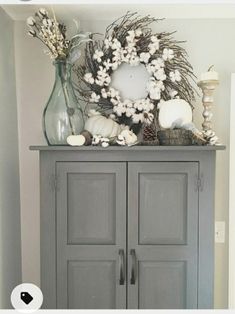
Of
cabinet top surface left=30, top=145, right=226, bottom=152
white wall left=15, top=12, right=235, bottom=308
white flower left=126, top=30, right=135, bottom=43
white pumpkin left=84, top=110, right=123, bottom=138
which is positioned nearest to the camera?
cabinet top surface left=30, top=145, right=226, bottom=152

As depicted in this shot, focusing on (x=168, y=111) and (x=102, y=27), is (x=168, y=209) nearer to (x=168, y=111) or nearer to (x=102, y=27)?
(x=168, y=111)

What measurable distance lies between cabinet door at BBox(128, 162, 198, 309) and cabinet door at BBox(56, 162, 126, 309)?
0.05 m

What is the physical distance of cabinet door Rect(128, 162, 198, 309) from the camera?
1639mm

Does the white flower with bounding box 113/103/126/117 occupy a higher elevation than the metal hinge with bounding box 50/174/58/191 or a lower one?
higher

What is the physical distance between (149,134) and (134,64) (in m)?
0.33

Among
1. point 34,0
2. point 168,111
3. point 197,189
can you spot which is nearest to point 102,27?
point 34,0

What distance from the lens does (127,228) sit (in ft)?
5.42

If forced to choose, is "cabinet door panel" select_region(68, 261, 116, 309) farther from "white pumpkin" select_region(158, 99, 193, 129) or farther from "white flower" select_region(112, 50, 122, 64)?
"white flower" select_region(112, 50, 122, 64)

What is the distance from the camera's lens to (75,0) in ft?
5.45

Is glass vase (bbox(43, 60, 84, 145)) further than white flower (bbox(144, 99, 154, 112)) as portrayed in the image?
No

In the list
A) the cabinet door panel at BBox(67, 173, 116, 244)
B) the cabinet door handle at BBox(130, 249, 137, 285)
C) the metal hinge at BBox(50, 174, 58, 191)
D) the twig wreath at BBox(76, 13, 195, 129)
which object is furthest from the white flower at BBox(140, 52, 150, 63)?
the cabinet door handle at BBox(130, 249, 137, 285)

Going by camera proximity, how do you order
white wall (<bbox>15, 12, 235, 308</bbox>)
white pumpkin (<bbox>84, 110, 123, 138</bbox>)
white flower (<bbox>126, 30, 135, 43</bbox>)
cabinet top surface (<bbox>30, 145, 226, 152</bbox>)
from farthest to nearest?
white wall (<bbox>15, 12, 235, 308</bbox>), white flower (<bbox>126, 30, 135, 43</bbox>), white pumpkin (<bbox>84, 110, 123, 138</bbox>), cabinet top surface (<bbox>30, 145, 226, 152</bbox>)

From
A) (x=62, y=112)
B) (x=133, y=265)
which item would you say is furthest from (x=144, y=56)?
(x=133, y=265)

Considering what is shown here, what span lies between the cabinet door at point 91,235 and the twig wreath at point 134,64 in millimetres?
338
